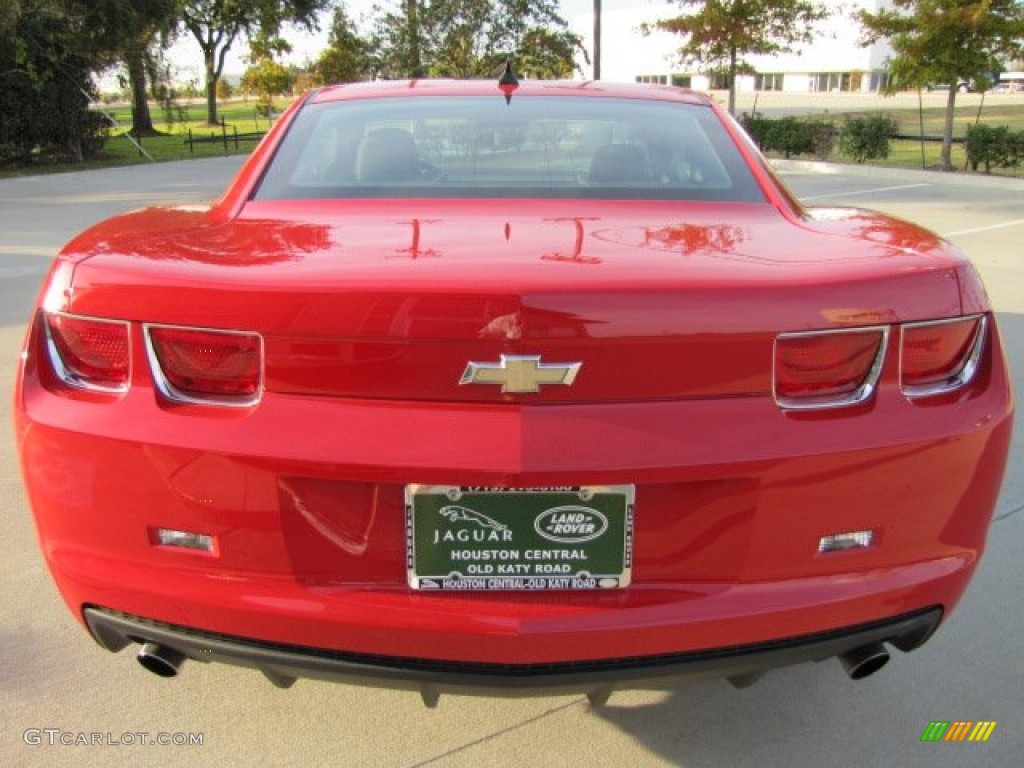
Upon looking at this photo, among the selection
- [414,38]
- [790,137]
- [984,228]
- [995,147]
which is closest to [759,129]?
[790,137]

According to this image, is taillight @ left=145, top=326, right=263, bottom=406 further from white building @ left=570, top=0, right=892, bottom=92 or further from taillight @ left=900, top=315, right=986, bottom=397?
white building @ left=570, top=0, right=892, bottom=92

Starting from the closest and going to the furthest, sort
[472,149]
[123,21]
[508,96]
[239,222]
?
[239,222] < [472,149] < [508,96] < [123,21]

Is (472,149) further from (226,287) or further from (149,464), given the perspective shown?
(149,464)

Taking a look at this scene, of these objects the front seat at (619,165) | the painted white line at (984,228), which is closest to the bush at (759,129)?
the painted white line at (984,228)

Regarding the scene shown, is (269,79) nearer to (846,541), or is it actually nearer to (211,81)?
(211,81)

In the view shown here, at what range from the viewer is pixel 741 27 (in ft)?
73.6

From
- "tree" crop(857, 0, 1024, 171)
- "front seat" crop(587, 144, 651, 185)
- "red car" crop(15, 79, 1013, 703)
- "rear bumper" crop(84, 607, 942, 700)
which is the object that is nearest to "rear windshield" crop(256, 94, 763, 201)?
"front seat" crop(587, 144, 651, 185)

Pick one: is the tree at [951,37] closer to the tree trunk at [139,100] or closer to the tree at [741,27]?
the tree at [741,27]

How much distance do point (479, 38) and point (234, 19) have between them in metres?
17.4

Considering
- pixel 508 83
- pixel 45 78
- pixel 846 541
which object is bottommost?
pixel 846 541

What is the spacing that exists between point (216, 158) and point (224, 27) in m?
22.4

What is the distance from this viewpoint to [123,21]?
21531 mm

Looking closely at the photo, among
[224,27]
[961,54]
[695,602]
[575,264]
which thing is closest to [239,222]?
[575,264]

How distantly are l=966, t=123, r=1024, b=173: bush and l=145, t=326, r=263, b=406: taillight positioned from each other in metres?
18.7
